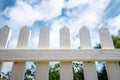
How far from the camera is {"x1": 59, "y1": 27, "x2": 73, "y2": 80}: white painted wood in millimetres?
1425

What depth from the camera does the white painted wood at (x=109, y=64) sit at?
4.65 feet

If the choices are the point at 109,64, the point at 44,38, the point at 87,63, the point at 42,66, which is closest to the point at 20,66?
the point at 42,66

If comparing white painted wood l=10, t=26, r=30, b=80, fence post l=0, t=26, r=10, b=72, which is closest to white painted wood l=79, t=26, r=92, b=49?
white painted wood l=10, t=26, r=30, b=80

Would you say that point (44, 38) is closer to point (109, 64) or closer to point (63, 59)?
point (63, 59)

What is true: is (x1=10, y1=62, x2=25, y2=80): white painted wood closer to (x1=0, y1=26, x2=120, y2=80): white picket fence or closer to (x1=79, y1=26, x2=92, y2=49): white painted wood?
(x1=0, y1=26, x2=120, y2=80): white picket fence

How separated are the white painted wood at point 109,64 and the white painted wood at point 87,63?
0.16 metres

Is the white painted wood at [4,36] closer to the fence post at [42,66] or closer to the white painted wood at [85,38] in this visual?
the fence post at [42,66]

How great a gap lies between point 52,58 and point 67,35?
42cm

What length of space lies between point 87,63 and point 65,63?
0.85ft

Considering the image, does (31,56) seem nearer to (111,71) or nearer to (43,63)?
(43,63)

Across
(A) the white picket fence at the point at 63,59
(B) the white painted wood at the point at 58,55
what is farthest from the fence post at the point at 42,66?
(B) the white painted wood at the point at 58,55

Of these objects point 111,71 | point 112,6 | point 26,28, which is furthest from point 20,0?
point 111,71

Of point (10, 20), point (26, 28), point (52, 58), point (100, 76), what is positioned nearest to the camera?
point (52, 58)

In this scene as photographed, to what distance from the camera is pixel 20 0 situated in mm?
2514
